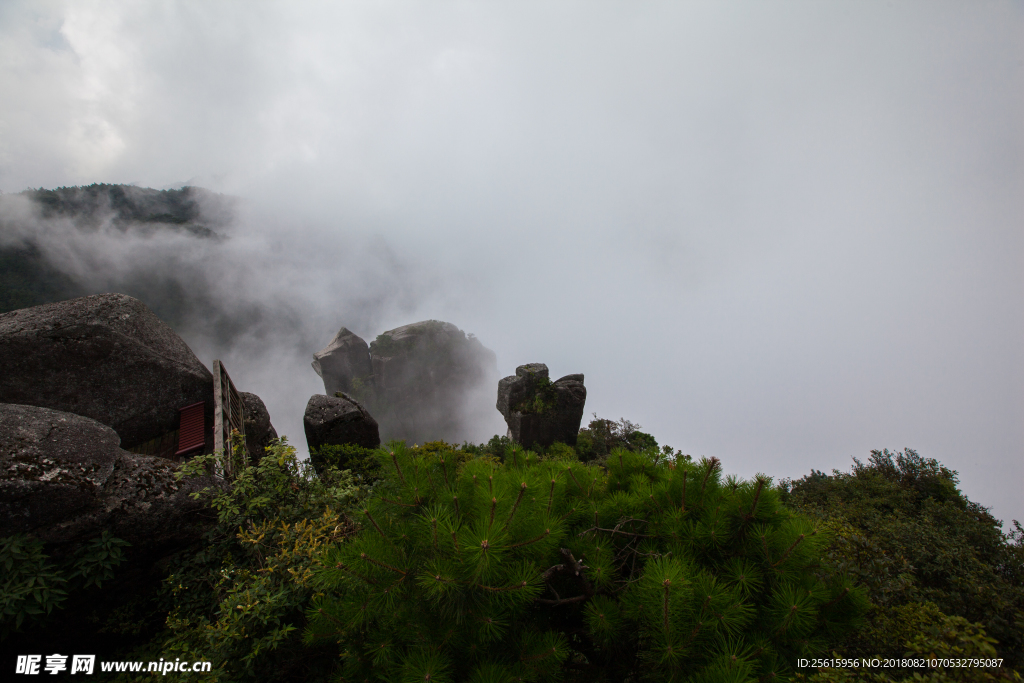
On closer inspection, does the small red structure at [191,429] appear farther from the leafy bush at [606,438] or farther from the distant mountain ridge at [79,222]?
the distant mountain ridge at [79,222]

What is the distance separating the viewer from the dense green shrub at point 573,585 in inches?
72.9

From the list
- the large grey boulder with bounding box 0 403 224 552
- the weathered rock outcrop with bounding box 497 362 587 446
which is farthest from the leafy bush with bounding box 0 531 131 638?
the weathered rock outcrop with bounding box 497 362 587 446

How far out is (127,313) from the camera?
763 cm

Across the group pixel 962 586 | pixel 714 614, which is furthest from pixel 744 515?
pixel 962 586

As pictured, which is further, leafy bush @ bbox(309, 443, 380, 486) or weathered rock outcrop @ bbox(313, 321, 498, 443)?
weathered rock outcrop @ bbox(313, 321, 498, 443)

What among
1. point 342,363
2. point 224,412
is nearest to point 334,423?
point 224,412

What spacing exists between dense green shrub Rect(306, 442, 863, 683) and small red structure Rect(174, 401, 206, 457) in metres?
6.87

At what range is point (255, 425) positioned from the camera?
31.0ft

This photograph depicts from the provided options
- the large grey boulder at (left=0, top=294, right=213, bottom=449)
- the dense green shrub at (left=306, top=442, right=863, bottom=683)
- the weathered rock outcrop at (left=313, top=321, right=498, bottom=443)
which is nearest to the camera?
the dense green shrub at (left=306, top=442, right=863, bottom=683)

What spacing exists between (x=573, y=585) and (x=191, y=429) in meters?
8.72

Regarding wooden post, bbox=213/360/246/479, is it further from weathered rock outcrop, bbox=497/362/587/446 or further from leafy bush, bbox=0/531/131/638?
weathered rock outcrop, bbox=497/362/587/446

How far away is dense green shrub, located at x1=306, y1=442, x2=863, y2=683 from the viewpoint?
1.85m

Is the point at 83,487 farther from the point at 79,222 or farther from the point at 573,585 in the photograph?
the point at 79,222

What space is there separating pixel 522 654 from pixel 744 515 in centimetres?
154
